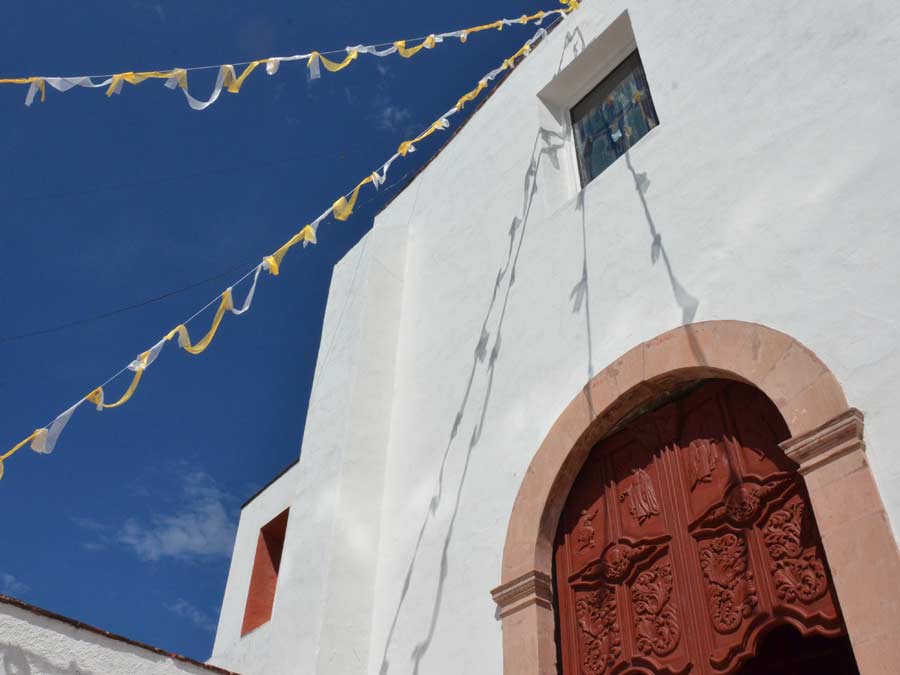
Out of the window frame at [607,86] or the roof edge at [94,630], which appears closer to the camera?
the roof edge at [94,630]

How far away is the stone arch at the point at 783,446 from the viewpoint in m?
3.21

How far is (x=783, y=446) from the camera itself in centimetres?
371

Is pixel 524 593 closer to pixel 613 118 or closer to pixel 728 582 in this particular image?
pixel 728 582

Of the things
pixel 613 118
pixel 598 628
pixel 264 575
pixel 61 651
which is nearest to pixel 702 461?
pixel 598 628

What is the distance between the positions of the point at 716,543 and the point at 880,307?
1338 millimetres

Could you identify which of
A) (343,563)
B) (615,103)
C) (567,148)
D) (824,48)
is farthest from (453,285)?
(824,48)

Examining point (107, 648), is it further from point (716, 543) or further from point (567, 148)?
point (567, 148)

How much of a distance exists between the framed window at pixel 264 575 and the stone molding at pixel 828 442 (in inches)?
236

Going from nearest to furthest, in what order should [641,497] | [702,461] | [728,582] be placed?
[728,582] < [702,461] < [641,497]

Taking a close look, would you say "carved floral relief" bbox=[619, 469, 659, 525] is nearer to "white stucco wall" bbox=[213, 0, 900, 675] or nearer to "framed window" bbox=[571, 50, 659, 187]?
"white stucco wall" bbox=[213, 0, 900, 675]

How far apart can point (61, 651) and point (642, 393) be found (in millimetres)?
3309

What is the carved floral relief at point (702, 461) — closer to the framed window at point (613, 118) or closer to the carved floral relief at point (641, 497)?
the carved floral relief at point (641, 497)

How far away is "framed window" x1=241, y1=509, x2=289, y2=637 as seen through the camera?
852 cm

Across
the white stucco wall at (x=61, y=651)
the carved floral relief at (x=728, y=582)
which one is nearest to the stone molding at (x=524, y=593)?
the carved floral relief at (x=728, y=582)
